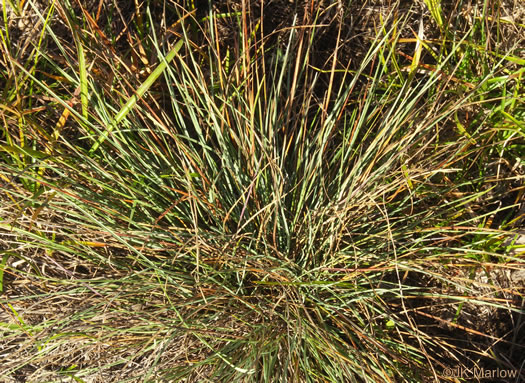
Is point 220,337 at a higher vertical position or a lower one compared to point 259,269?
lower

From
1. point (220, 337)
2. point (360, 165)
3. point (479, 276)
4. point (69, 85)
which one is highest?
point (69, 85)

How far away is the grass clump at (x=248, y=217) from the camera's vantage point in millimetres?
1007

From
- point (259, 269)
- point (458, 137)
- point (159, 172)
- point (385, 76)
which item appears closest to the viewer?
point (259, 269)

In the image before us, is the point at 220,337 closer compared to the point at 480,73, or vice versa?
the point at 220,337

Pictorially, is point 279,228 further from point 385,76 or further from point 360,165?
point 385,76

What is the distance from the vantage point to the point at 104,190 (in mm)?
1135

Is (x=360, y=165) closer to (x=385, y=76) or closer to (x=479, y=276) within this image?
(x=385, y=76)

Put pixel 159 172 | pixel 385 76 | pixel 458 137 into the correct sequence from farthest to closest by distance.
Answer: pixel 385 76 → pixel 458 137 → pixel 159 172

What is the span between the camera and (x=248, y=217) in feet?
3.71

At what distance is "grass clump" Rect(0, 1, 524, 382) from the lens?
3.30 feet

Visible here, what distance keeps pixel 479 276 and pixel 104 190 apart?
1044 millimetres

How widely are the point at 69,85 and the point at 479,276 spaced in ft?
4.25

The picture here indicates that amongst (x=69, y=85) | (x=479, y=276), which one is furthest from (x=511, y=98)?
(x=69, y=85)

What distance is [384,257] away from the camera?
109cm
